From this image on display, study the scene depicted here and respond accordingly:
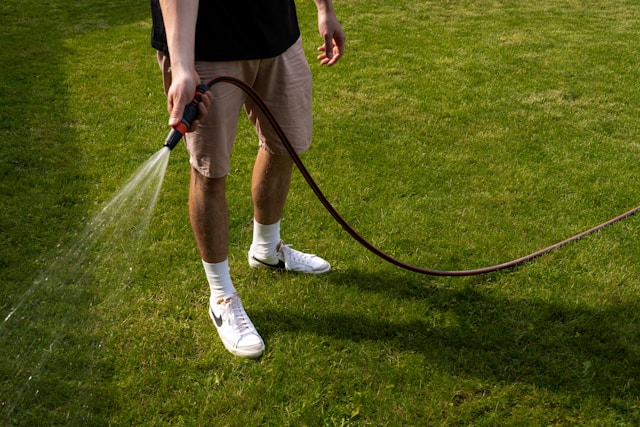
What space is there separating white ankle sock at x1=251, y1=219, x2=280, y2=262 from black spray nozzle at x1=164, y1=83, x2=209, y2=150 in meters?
1.06

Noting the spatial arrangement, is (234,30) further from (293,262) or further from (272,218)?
(293,262)

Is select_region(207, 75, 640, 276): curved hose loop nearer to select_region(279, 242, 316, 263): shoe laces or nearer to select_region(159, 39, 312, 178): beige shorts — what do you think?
select_region(159, 39, 312, 178): beige shorts

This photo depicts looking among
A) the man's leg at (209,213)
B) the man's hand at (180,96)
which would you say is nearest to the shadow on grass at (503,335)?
the man's leg at (209,213)

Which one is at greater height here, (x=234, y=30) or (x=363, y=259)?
(x=234, y=30)

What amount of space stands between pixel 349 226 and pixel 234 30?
40.5 inches

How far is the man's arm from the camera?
8.75 feet

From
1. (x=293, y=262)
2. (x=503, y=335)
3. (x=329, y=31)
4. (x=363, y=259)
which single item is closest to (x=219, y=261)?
(x=293, y=262)

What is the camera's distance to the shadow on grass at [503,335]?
2.47 m

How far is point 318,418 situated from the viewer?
2289 mm

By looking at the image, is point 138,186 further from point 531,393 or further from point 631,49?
point 631,49

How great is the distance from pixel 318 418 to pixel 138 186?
1659 mm

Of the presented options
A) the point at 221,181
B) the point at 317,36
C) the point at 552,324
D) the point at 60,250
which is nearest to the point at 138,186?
the point at 60,250

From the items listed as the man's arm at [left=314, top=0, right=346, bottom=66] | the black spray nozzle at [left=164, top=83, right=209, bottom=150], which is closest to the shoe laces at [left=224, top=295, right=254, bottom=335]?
the black spray nozzle at [left=164, top=83, right=209, bottom=150]

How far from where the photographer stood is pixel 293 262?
9.79 ft
